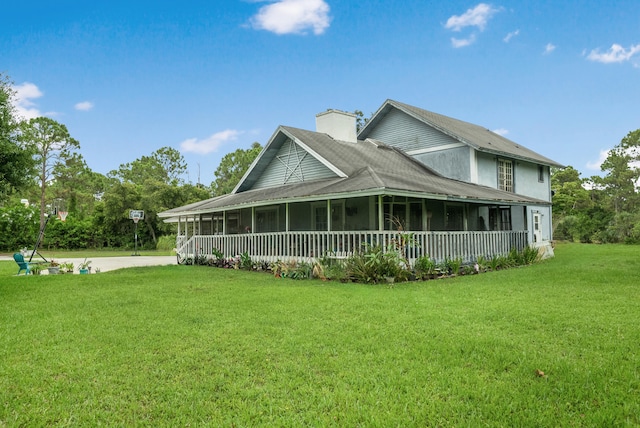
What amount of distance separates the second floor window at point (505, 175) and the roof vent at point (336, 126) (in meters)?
6.94

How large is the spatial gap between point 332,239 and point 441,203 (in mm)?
6114

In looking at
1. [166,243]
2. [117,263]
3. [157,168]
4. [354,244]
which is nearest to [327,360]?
[354,244]

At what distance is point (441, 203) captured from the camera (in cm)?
1722

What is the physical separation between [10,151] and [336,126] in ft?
42.7

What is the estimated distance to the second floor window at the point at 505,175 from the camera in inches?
781

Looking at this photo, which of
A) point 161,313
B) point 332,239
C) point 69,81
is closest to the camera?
point 161,313

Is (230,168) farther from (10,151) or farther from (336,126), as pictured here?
(10,151)

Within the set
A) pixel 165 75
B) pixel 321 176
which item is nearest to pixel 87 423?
pixel 321 176

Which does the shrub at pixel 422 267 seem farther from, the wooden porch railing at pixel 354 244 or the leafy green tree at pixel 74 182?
the leafy green tree at pixel 74 182

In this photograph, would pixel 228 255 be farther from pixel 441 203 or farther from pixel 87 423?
pixel 87 423

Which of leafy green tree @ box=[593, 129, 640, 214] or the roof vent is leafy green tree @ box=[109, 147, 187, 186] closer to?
the roof vent

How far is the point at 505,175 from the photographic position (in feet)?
66.3

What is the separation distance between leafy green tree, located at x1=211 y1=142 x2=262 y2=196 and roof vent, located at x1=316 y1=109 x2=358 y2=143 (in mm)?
34304

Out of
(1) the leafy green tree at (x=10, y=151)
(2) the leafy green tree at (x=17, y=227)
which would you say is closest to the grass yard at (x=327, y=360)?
(1) the leafy green tree at (x=10, y=151)
